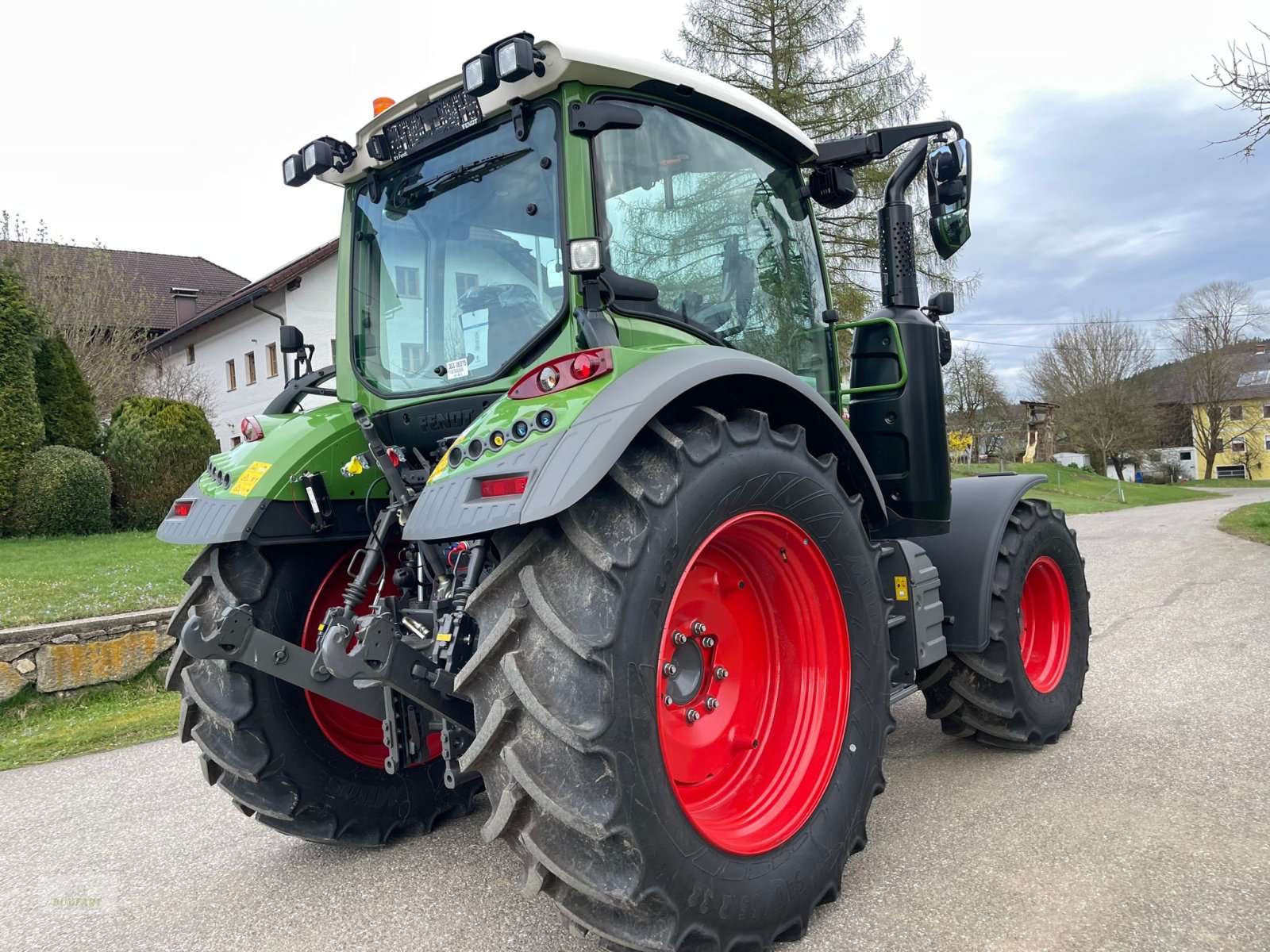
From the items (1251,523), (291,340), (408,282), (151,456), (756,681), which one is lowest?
(1251,523)

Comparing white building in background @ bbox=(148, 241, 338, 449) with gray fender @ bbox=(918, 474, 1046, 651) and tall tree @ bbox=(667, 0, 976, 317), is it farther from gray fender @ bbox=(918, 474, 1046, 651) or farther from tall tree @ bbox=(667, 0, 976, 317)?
gray fender @ bbox=(918, 474, 1046, 651)

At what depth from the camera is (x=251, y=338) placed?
100 ft

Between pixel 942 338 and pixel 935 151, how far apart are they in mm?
840

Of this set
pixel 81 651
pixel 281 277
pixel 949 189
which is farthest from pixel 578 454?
pixel 281 277

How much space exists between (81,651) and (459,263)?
4578 millimetres

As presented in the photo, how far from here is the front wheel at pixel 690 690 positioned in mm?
2057

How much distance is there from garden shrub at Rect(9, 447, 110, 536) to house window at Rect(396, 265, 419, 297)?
11.6m

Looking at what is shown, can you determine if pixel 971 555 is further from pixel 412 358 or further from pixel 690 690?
pixel 412 358

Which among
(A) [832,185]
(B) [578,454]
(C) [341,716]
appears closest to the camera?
(B) [578,454]

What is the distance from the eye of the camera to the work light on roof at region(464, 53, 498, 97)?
8.22 ft

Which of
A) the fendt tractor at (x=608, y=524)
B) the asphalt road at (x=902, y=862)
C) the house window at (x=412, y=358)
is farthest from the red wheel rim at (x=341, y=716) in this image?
the house window at (x=412, y=358)

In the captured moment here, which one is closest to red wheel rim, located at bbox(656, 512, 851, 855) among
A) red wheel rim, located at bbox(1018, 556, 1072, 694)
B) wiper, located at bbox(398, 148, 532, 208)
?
wiper, located at bbox(398, 148, 532, 208)

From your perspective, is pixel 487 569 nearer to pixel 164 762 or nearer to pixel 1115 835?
pixel 1115 835

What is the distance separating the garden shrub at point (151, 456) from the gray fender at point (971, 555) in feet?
43.4
